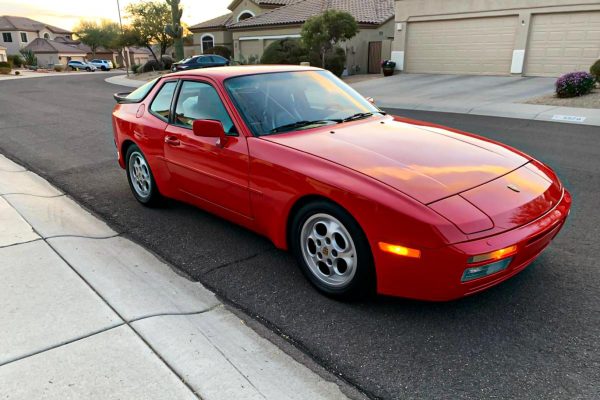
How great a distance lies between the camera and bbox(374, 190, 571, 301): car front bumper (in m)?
2.54

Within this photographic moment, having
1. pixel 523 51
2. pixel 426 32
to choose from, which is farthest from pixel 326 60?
pixel 523 51

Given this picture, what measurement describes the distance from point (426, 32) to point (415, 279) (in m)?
22.7

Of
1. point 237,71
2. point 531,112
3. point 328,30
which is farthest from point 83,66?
point 237,71

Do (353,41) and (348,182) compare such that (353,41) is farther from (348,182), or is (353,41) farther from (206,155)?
(348,182)

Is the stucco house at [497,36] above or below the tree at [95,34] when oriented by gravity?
below

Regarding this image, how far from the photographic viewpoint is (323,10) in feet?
98.1

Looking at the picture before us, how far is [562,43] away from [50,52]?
270 ft

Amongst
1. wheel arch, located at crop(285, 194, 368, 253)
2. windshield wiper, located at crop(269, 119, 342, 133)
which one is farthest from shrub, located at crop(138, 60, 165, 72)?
wheel arch, located at crop(285, 194, 368, 253)

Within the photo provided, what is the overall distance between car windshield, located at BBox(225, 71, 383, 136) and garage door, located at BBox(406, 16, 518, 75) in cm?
1884

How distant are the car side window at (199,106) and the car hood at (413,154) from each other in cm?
56

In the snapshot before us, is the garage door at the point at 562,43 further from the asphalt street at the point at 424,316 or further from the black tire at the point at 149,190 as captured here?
the black tire at the point at 149,190

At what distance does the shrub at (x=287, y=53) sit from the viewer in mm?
26141

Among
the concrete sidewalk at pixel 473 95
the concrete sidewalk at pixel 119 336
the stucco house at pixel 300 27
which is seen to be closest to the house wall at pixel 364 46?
the stucco house at pixel 300 27

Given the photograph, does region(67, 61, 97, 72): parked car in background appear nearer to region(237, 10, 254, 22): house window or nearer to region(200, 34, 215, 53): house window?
region(200, 34, 215, 53): house window
